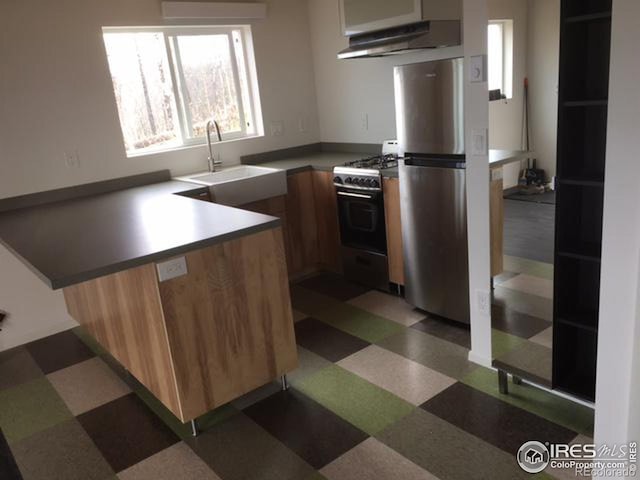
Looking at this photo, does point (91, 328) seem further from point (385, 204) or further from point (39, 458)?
point (385, 204)

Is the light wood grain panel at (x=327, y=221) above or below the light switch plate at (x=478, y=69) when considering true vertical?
below

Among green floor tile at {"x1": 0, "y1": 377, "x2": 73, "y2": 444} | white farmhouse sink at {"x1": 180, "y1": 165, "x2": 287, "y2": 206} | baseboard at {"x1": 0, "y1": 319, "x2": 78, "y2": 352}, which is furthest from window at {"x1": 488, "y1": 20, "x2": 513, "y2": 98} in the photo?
baseboard at {"x1": 0, "y1": 319, "x2": 78, "y2": 352}

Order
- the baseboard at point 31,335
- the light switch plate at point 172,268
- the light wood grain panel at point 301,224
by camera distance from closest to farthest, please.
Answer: the light switch plate at point 172,268 → the baseboard at point 31,335 → the light wood grain panel at point 301,224

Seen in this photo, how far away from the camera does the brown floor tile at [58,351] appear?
3289 millimetres

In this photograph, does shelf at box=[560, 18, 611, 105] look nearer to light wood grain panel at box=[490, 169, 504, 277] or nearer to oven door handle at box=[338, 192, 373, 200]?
light wood grain panel at box=[490, 169, 504, 277]

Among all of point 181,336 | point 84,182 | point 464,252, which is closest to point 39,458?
point 181,336

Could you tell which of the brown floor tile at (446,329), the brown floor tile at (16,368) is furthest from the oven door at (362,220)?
the brown floor tile at (16,368)

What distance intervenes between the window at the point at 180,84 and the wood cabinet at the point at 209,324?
1.69 metres

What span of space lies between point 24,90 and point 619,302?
3505mm

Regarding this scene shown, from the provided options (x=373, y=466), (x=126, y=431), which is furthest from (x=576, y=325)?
(x=126, y=431)

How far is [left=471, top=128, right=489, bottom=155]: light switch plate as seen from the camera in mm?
2406

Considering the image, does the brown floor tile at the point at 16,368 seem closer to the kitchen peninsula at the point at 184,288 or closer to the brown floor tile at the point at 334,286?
the kitchen peninsula at the point at 184,288

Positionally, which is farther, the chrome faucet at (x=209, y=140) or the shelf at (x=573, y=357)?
the chrome faucet at (x=209, y=140)

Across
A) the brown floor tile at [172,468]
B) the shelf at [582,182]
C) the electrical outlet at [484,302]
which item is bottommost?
the brown floor tile at [172,468]
